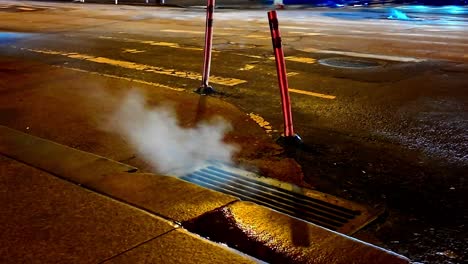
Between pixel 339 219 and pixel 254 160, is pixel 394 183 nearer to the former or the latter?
pixel 339 219

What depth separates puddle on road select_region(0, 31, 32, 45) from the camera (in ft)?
48.0

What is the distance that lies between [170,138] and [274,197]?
1930mm

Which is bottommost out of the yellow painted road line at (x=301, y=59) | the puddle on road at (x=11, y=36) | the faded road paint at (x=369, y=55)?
the puddle on road at (x=11, y=36)

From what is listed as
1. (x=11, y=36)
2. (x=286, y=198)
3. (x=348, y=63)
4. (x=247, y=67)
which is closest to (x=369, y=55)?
(x=348, y=63)

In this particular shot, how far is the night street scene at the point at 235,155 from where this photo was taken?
157 inches

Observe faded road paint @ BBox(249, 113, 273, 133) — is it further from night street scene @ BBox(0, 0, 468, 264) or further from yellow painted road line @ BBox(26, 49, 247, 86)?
yellow painted road line @ BBox(26, 49, 247, 86)

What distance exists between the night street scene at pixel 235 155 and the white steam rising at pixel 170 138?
0.03 metres

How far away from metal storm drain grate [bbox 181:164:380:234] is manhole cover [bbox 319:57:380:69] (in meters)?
5.62

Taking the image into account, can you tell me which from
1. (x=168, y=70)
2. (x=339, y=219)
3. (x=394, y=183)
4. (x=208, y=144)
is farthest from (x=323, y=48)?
(x=339, y=219)

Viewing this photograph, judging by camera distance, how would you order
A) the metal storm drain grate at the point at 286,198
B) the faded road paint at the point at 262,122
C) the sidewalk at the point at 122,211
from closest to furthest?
the sidewalk at the point at 122,211 → the metal storm drain grate at the point at 286,198 → the faded road paint at the point at 262,122

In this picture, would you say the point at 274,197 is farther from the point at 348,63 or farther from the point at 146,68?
the point at 348,63

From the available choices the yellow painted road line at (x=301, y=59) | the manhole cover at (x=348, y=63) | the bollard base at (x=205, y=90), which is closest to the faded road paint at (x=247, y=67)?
the yellow painted road line at (x=301, y=59)

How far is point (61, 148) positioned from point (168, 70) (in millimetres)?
4910

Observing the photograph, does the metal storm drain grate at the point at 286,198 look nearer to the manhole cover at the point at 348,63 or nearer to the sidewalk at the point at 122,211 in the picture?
the sidewalk at the point at 122,211
